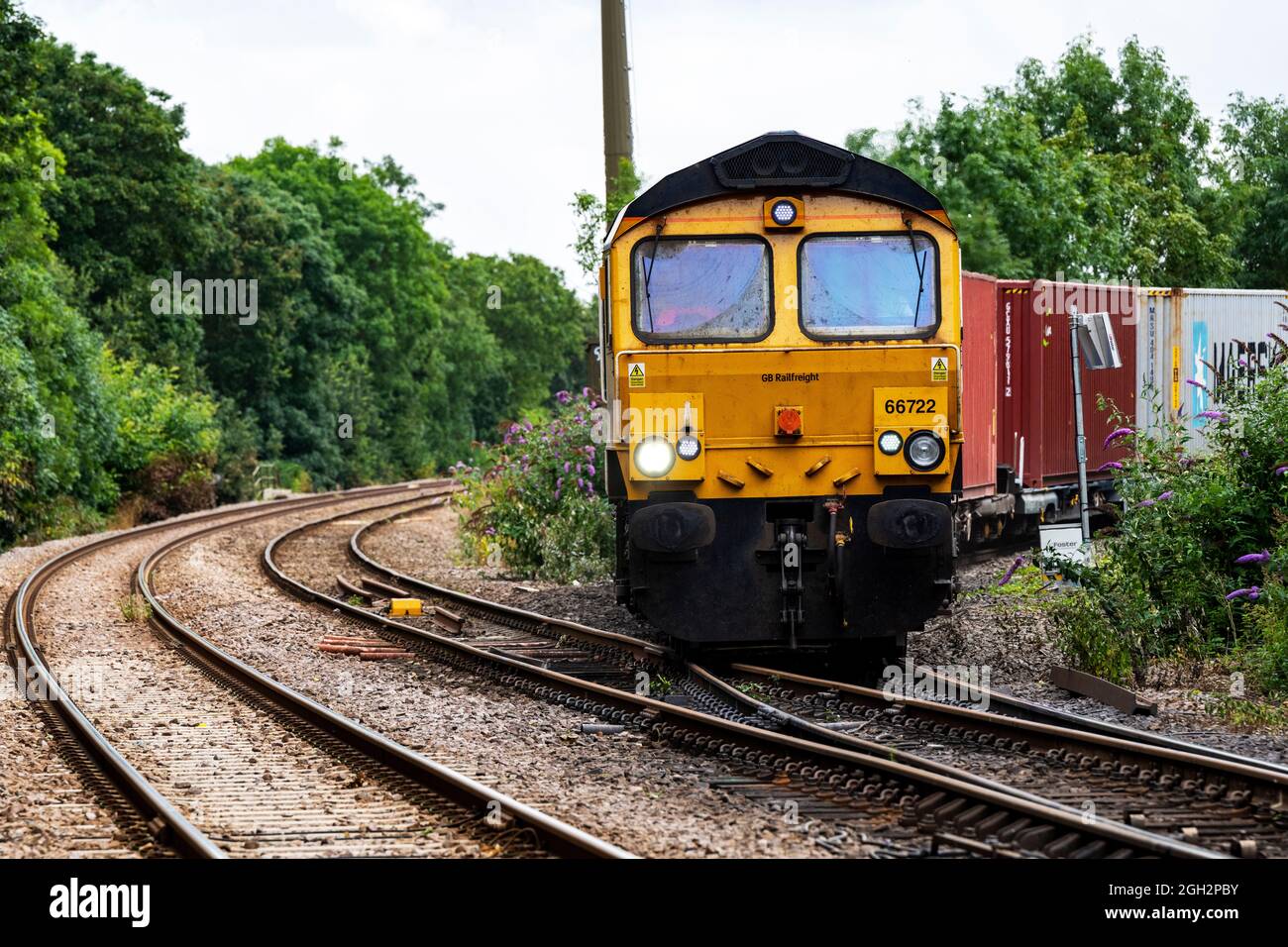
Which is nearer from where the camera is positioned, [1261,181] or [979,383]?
[979,383]

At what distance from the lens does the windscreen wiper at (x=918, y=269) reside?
35.0 feet

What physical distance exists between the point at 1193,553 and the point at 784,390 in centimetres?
317

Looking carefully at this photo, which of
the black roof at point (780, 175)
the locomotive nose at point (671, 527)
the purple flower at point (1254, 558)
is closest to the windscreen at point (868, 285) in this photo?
the black roof at point (780, 175)

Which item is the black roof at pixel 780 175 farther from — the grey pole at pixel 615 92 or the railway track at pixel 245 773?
the grey pole at pixel 615 92

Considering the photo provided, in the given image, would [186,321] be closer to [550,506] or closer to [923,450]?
[550,506]

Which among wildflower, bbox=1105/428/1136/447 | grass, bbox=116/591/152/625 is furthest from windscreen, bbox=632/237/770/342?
grass, bbox=116/591/152/625

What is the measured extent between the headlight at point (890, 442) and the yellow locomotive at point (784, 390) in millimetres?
21

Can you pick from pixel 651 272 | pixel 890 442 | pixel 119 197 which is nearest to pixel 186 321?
pixel 119 197

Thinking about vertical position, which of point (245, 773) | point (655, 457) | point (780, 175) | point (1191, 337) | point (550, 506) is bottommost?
point (245, 773)

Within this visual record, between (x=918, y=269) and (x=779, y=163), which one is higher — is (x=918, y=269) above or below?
below

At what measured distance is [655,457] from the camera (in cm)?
1050

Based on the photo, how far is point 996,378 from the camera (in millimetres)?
17562

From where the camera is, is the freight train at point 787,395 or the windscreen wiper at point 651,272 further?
the windscreen wiper at point 651,272
